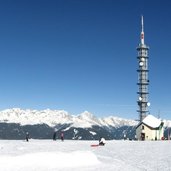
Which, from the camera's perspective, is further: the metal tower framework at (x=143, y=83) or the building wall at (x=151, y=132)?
the metal tower framework at (x=143, y=83)

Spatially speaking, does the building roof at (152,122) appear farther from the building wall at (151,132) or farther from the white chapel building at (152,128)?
the building wall at (151,132)

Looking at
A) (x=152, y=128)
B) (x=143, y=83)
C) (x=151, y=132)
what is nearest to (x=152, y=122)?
(x=152, y=128)

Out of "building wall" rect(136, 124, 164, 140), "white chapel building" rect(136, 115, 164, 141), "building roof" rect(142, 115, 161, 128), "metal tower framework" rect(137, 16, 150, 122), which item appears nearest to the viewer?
"building wall" rect(136, 124, 164, 140)

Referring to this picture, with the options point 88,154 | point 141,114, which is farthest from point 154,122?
point 88,154

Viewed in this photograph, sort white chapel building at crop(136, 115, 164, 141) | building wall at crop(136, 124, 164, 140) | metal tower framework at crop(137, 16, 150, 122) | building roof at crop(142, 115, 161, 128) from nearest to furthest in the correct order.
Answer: building wall at crop(136, 124, 164, 140) → white chapel building at crop(136, 115, 164, 141) → building roof at crop(142, 115, 161, 128) → metal tower framework at crop(137, 16, 150, 122)

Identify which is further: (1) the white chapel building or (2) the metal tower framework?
(2) the metal tower framework

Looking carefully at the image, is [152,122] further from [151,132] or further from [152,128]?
[151,132]

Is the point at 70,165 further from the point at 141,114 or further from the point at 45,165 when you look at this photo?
the point at 141,114

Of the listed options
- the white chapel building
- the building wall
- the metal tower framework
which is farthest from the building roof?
the metal tower framework

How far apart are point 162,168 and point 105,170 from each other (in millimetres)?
4820

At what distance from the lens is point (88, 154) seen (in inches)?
1432

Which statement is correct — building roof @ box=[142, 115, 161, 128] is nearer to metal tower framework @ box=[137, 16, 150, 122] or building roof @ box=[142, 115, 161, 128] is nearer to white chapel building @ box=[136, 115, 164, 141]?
white chapel building @ box=[136, 115, 164, 141]

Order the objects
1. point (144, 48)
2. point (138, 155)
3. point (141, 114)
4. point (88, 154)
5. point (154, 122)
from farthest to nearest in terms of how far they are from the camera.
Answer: point (144, 48), point (141, 114), point (154, 122), point (138, 155), point (88, 154)

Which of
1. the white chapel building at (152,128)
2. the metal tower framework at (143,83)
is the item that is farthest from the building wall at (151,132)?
the metal tower framework at (143,83)
